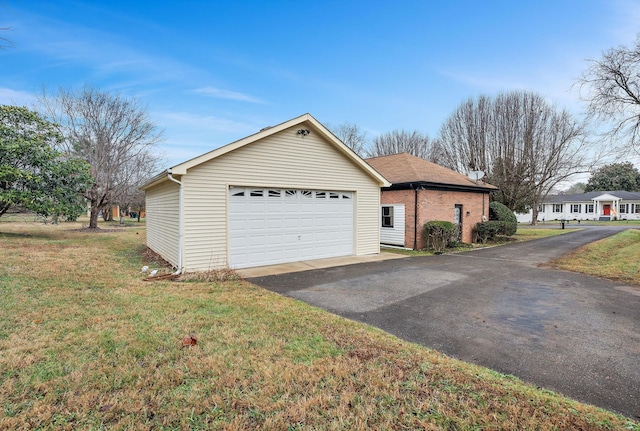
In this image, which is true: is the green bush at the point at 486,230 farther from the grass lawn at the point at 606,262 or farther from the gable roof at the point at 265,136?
the gable roof at the point at 265,136

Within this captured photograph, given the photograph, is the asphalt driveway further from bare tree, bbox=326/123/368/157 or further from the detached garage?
bare tree, bbox=326/123/368/157

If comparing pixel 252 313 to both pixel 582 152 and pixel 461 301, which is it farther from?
pixel 582 152

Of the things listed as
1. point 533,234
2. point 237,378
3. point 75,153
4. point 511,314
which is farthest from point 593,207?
point 75,153

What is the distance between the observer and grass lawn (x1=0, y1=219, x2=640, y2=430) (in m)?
2.58

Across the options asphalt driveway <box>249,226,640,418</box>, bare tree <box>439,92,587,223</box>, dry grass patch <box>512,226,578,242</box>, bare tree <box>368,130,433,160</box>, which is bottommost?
asphalt driveway <box>249,226,640,418</box>

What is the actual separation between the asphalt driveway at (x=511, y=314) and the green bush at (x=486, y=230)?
23.8ft

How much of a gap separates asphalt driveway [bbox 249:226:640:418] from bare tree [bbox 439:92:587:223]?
17204mm

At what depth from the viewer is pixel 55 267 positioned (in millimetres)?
8383

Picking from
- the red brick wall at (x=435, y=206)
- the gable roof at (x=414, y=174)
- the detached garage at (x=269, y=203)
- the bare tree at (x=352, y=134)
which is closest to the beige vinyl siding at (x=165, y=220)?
the detached garage at (x=269, y=203)

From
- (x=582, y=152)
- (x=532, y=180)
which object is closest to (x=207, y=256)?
(x=532, y=180)

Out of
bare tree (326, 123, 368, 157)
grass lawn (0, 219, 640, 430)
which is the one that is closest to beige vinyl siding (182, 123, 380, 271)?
grass lawn (0, 219, 640, 430)

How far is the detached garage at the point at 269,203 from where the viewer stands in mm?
8719

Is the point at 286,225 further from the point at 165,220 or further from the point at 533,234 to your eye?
the point at 533,234

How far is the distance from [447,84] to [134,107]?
68.3ft
